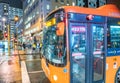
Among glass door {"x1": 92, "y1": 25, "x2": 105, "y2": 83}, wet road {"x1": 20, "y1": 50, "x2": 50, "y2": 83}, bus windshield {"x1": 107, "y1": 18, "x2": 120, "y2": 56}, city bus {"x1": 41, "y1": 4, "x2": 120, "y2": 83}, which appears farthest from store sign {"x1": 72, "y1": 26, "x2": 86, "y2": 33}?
wet road {"x1": 20, "y1": 50, "x2": 50, "y2": 83}

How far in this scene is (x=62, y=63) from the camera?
643cm

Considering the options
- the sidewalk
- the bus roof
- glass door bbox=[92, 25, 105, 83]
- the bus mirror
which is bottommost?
the sidewalk

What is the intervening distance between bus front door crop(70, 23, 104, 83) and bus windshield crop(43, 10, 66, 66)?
320 mm

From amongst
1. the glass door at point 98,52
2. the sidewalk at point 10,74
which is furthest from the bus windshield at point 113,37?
the sidewalk at point 10,74

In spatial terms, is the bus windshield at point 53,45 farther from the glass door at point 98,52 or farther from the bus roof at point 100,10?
the glass door at point 98,52

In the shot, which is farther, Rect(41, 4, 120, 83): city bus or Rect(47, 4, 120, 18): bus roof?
Rect(47, 4, 120, 18): bus roof

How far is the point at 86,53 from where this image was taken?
267 inches

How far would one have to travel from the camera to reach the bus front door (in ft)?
21.4

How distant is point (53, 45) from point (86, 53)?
1169 millimetres

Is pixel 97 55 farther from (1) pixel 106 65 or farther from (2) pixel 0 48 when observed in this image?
(2) pixel 0 48

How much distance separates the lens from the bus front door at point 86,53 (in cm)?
652

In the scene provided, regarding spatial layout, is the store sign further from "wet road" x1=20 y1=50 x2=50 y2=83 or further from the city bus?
"wet road" x1=20 y1=50 x2=50 y2=83

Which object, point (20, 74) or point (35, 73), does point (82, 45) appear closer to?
point (35, 73)

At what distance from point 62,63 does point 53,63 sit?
53 centimetres
